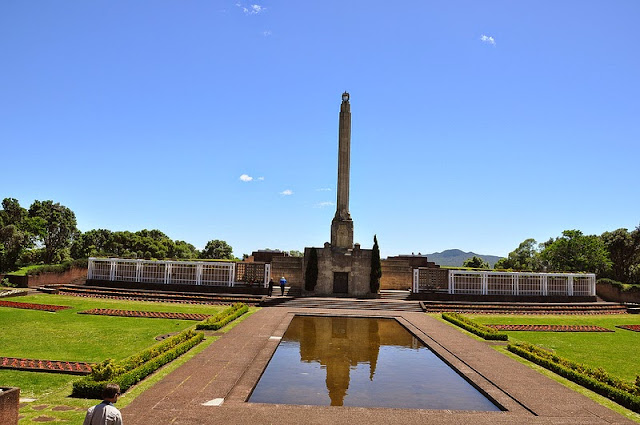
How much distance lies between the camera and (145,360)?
11.8 metres

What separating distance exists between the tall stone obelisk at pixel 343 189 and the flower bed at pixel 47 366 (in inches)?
962

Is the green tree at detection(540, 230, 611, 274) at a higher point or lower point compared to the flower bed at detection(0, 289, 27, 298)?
higher

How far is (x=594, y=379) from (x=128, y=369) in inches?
441

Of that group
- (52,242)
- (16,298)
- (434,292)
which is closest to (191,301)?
(16,298)

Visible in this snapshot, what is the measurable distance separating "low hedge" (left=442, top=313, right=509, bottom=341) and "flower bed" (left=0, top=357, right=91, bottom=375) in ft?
46.4

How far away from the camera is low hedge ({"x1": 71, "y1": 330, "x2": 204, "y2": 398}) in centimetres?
950

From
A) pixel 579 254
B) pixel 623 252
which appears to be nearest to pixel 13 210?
pixel 579 254

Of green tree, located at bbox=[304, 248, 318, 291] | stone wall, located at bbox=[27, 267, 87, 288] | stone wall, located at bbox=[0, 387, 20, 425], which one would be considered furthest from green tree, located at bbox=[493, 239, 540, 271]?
stone wall, located at bbox=[0, 387, 20, 425]

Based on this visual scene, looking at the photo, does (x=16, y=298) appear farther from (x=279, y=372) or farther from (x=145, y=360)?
(x=279, y=372)

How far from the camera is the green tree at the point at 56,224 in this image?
69438 mm

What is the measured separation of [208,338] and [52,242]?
6581 cm

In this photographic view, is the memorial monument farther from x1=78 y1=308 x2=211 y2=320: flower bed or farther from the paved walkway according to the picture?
the paved walkway

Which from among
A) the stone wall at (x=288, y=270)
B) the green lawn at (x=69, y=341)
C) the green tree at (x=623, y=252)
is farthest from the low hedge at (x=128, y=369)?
the green tree at (x=623, y=252)

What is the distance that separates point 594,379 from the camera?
37.1 feet
